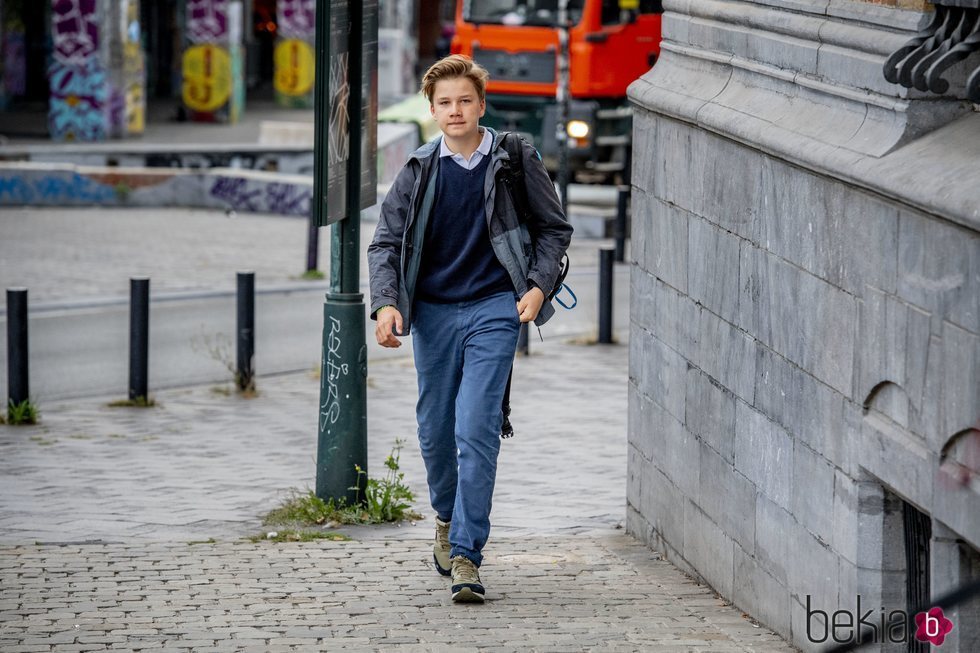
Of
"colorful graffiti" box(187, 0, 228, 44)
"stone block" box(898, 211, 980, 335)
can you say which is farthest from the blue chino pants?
"colorful graffiti" box(187, 0, 228, 44)

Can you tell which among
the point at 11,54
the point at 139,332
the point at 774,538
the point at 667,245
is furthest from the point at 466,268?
the point at 11,54

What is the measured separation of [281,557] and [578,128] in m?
15.5

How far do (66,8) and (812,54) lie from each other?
26.2 m

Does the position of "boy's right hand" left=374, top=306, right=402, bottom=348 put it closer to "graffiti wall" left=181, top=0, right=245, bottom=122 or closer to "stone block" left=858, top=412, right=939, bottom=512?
"stone block" left=858, top=412, right=939, bottom=512

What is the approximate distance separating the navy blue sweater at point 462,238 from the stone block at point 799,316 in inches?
33.6

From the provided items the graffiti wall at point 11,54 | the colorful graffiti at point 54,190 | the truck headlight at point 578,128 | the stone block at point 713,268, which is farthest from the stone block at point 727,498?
the graffiti wall at point 11,54

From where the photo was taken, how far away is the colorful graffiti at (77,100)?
97.0ft

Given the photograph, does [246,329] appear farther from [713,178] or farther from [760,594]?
[760,594]

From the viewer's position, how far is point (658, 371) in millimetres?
6469

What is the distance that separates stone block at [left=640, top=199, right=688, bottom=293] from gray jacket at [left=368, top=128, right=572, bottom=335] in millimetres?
558

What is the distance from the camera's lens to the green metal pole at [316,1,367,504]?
7.00 metres

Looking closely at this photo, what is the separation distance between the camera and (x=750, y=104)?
5547mm

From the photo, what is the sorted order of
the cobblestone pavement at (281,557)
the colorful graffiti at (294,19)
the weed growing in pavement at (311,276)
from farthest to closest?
1. the colorful graffiti at (294,19)
2. the weed growing in pavement at (311,276)
3. the cobblestone pavement at (281,557)

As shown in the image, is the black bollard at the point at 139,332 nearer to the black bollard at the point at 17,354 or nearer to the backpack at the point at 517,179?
the black bollard at the point at 17,354
